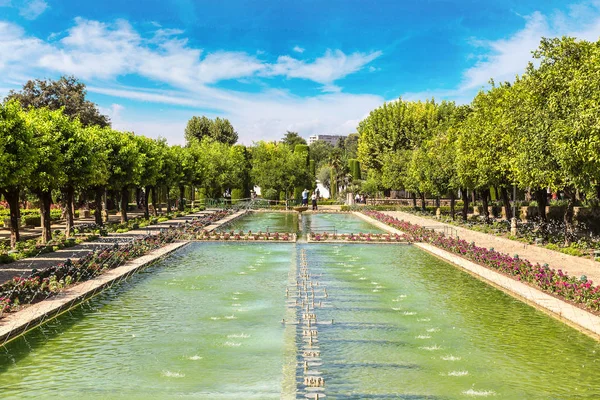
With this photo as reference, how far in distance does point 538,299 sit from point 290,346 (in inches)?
303

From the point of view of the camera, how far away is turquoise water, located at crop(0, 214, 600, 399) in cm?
952

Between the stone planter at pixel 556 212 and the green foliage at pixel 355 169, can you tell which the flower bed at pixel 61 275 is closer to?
the stone planter at pixel 556 212

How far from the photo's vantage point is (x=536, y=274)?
685 inches

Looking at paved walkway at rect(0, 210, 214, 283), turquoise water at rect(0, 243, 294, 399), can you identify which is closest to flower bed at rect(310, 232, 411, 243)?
paved walkway at rect(0, 210, 214, 283)

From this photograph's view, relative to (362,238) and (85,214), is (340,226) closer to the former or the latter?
(362,238)

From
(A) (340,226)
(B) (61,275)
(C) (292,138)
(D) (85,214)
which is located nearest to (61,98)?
(D) (85,214)

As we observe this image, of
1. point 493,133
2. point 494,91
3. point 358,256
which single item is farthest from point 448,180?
point 358,256

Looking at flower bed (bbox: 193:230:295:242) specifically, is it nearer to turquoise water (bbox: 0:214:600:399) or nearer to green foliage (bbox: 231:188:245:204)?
turquoise water (bbox: 0:214:600:399)

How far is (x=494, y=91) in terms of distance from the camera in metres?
39.6

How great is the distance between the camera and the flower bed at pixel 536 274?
580 inches

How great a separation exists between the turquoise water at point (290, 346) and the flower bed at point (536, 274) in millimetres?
1321

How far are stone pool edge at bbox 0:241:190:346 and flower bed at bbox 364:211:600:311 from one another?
43.2 feet

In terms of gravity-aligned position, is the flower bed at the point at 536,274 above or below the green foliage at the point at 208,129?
below

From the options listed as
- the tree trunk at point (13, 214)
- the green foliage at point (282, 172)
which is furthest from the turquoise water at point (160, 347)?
the green foliage at point (282, 172)
